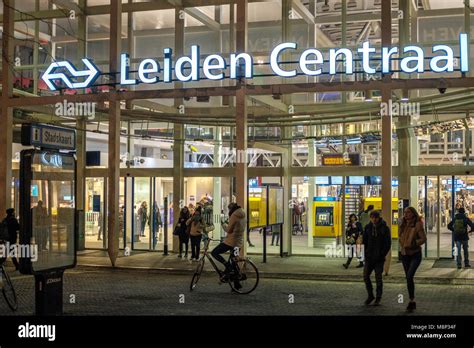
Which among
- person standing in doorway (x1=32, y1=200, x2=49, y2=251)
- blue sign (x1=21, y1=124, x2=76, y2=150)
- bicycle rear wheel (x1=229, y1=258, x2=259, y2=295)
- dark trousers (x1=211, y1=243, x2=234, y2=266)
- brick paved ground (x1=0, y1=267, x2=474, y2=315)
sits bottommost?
brick paved ground (x1=0, y1=267, x2=474, y2=315)

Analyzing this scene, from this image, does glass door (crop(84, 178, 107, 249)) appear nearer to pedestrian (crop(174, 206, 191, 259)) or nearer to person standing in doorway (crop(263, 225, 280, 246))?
pedestrian (crop(174, 206, 191, 259))

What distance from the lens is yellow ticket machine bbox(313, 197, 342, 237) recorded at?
846 inches

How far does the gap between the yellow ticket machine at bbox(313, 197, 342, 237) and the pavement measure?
1701mm

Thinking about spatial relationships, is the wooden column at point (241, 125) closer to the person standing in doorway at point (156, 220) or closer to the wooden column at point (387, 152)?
the wooden column at point (387, 152)

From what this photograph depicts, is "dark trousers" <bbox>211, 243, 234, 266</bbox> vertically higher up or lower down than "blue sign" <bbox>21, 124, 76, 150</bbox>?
lower down

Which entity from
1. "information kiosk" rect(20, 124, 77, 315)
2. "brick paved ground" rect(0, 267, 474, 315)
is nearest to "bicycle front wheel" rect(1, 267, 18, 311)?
"brick paved ground" rect(0, 267, 474, 315)

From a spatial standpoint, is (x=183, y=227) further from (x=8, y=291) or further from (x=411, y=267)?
(x=411, y=267)

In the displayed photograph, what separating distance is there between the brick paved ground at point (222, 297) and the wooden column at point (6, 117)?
12.3ft

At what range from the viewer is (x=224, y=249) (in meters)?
13.3

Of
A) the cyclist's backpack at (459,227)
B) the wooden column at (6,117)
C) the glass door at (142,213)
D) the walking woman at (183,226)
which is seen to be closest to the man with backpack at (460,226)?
the cyclist's backpack at (459,227)

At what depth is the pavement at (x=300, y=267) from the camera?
617 inches

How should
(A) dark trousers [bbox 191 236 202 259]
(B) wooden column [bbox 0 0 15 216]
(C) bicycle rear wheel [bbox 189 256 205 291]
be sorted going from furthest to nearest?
(B) wooden column [bbox 0 0 15 216] < (A) dark trousers [bbox 191 236 202 259] < (C) bicycle rear wheel [bbox 189 256 205 291]

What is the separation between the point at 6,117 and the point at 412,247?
12.8m
